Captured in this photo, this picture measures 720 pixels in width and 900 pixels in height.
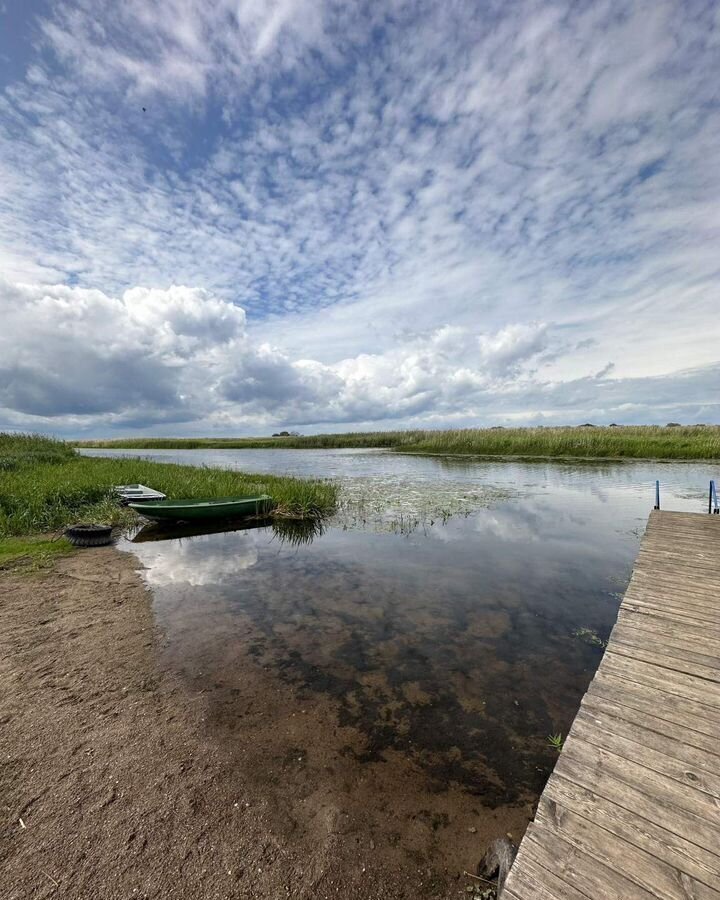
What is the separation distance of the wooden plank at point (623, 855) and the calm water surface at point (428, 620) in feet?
5.36

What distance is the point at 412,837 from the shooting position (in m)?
3.68

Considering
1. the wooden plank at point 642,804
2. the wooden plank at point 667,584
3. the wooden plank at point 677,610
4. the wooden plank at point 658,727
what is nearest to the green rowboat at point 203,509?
the wooden plank at point 667,584

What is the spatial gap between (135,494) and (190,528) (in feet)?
14.1

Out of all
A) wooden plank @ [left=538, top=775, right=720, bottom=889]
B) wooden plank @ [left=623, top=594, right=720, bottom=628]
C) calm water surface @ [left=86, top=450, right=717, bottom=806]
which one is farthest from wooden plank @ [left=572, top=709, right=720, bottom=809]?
wooden plank @ [left=623, top=594, right=720, bottom=628]

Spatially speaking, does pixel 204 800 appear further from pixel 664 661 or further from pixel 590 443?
pixel 590 443

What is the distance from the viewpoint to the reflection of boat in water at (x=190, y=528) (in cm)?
1478

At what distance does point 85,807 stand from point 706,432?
60.6 meters

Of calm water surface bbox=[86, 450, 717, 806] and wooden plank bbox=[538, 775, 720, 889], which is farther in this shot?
calm water surface bbox=[86, 450, 717, 806]

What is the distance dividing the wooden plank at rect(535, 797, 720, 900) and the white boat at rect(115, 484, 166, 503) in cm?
1807

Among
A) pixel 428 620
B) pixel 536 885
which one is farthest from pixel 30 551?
pixel 536 885

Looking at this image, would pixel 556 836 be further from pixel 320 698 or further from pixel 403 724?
pixel 320 698

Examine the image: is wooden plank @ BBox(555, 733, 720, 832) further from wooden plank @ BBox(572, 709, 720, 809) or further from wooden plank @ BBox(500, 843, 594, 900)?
wooden plank @ BBox(500, 843, 594, 900)

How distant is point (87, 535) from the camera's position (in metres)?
12.6

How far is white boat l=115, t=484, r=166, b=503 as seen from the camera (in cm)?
1755
